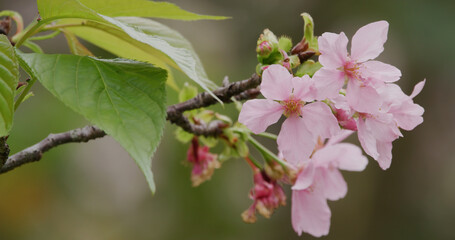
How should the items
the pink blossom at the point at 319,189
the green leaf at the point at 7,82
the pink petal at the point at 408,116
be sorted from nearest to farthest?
1. the green leaf at the point at 7,82
2. the pink petal at the point at 408,116
3. the pink blossom at the point at 319,189

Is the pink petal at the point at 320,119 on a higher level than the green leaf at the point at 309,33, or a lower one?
lower

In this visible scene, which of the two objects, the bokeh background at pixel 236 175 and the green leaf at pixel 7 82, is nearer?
the green leaf at pixel 7 82

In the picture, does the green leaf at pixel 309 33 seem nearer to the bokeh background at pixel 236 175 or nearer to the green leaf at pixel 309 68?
the green leaf at pixel 309 68

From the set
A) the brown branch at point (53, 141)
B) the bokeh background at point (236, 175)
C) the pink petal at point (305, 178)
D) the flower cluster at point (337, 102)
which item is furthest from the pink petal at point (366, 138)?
the bokeh background at point (236, 175)

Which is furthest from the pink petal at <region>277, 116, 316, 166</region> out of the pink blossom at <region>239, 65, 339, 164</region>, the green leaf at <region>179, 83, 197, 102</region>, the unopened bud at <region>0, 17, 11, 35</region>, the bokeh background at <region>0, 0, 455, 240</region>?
the bokeh background at <region>0, 0, 455, 240</region>

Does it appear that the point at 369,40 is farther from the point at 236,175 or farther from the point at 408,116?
the point at 236,175

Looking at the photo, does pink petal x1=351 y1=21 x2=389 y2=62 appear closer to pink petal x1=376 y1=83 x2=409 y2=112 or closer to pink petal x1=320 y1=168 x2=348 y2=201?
pink petal x1=376 y1=83 x2=409 y2=112

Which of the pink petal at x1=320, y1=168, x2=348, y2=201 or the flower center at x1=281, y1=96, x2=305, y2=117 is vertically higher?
the flower center at x1=281, y1=96, x2=305, y2=117
